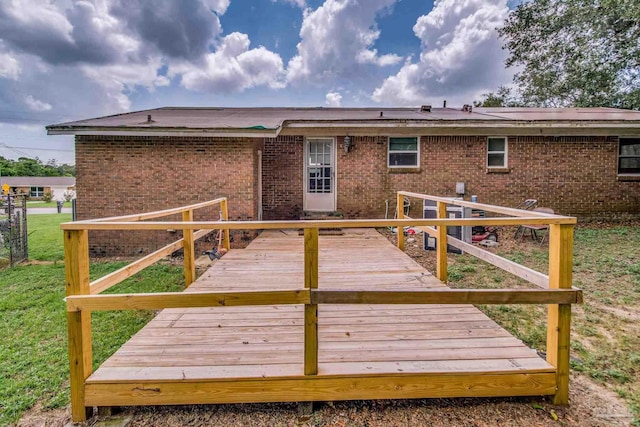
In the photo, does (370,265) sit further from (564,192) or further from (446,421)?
(564,192)

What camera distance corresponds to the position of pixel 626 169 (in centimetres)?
977

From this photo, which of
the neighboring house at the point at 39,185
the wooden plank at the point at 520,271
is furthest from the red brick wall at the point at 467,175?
the neighboring house at the point at 39,185

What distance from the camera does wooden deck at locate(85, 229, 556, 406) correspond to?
2.00 meters

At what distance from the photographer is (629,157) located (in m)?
9.77

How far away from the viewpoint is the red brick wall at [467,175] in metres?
9.38

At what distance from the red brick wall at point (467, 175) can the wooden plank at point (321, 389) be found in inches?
293

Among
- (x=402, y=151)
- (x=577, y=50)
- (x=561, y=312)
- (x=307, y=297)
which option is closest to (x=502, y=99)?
(x=577, y=50)

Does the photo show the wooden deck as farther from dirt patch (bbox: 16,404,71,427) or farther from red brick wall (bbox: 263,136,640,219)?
red brick wall (bbox: 263,136,640,219)

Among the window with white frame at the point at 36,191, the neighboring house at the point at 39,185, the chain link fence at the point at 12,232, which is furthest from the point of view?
the window with white frame at the point at 36,191

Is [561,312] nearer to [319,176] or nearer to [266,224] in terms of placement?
[266,224]

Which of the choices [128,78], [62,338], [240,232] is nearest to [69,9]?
[128,78]

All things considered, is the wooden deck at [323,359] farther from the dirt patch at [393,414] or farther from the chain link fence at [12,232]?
the chain link fence at [12,232]

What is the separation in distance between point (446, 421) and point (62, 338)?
11.5 feet

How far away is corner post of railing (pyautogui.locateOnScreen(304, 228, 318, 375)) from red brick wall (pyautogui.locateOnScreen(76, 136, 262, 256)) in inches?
212
